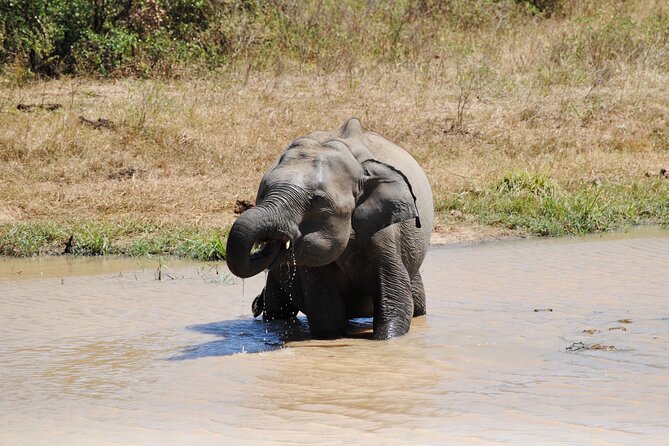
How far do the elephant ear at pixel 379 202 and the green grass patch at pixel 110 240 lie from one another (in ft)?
11.2

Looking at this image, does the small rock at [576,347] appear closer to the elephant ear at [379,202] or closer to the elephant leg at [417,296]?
the elephant ear at [379,202]

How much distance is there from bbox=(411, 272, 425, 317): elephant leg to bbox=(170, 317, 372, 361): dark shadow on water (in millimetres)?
338

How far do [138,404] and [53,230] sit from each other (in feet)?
18.3

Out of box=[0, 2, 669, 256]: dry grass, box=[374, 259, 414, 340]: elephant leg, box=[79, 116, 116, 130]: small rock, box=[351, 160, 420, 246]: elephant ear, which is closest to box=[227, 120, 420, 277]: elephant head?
box=[351, 160, 420, 246]: elephant ear

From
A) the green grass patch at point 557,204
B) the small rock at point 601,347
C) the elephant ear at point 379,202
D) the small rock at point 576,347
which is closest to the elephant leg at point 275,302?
the elephant ear at point 379,202

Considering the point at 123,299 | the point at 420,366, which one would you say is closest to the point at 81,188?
the point at 123,299

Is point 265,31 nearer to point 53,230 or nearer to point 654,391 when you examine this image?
point 53,230

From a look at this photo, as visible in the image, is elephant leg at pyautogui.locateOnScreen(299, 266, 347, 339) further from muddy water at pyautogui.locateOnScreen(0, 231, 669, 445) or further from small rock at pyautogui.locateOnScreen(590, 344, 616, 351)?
small rock at pyautogui.locateOnScreen(590, 344, 616, 351)

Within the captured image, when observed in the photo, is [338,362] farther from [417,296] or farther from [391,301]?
[417,296]

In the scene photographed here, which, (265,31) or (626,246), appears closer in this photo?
(626,246)

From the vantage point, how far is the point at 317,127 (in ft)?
47.9

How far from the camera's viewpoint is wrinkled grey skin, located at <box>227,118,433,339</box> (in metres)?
6.49

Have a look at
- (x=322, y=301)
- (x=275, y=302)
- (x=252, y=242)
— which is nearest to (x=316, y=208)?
(x=252, y=242)

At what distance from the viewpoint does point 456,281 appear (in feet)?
30.9
